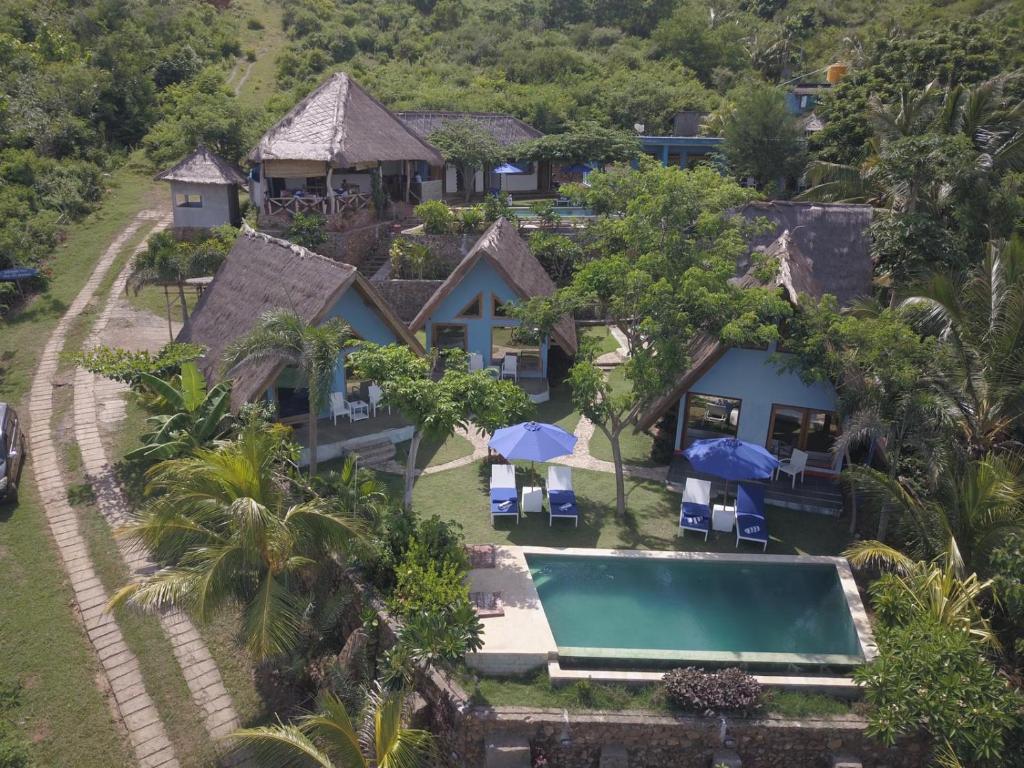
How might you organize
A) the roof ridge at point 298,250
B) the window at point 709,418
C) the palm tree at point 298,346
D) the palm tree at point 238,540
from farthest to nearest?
the window at point 709,418, the roof ridge at point 298,250, the palm tree at point 298,346, the palm tree at point 238,540

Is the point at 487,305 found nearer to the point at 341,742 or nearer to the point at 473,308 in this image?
the point at 473,308

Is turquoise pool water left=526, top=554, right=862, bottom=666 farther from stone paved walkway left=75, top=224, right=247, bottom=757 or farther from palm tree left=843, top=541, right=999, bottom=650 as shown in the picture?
stone paved walkway left=75, top=224, right=247, bottom=757

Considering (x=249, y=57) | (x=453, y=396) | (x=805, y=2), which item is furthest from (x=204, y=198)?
(x=805, y=2)

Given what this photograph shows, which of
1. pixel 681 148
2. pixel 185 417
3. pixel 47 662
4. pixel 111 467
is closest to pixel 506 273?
pixel 185 417

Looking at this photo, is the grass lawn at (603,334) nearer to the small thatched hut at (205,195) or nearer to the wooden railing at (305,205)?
the wooden railing at (305,205)

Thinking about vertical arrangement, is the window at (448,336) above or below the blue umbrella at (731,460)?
above

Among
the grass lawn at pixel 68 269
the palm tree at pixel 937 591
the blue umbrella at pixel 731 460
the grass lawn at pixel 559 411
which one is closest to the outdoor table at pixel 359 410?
the grass lawn at pixel 559 411
